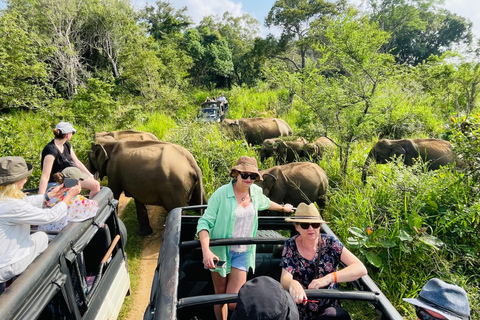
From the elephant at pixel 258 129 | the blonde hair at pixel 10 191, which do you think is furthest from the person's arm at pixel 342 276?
the elephant at pixel 258 129

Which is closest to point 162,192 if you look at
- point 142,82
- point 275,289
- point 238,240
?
point 238,240

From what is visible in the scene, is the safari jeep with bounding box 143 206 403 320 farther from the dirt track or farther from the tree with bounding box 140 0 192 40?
the tree with bounding box 140 0 192 40

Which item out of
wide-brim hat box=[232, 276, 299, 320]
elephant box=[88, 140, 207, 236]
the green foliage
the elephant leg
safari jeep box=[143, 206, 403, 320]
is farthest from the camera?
the green foliage

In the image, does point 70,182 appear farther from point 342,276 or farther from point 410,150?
point 410,150

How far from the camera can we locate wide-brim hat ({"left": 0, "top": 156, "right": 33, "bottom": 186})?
6.37 ft

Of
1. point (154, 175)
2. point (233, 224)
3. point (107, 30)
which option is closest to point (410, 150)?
point (154, 175)

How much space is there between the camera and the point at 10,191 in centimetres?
197

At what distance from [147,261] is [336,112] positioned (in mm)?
4694

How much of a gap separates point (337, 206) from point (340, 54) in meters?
3.10

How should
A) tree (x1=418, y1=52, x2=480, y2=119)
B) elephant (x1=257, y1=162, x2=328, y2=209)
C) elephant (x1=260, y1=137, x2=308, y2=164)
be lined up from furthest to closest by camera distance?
tree (x1=418, y1=52, x2=480, y2=119), elephant (x1=260, y1=137, x2=308, y2=164), elephant (x1=257, y1=162, x2=328, y2=209)

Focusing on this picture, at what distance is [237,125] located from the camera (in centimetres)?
1090

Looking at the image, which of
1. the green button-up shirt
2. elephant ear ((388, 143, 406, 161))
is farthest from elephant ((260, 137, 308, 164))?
the green button-up shirt

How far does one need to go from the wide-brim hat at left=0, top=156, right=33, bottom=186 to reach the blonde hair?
0.10 feet

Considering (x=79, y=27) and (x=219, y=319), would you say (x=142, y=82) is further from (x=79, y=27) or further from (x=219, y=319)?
(x=219, y=319)
